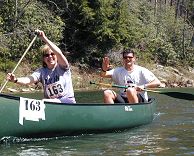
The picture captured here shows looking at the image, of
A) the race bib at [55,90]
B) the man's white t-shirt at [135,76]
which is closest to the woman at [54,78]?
the race bib at [55,90]

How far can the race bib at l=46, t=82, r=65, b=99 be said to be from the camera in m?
7.30

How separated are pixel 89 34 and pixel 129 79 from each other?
811 inches

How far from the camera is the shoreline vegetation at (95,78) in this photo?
22178 millimetres

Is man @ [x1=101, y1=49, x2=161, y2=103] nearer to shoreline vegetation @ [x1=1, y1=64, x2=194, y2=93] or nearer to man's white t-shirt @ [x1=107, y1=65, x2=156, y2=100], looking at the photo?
man's white t-shirt @ [x1=107, y1=65, x2=156, y2=100]

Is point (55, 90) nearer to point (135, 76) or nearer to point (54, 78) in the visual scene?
point (54, 78)

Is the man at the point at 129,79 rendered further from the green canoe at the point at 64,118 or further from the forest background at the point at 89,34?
the forest background at the point at 89,34

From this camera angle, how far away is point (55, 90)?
7.35 metres

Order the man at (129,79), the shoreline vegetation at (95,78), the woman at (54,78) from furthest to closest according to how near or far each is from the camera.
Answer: the shoreline vegetation at (95,78) < the man at (129,79) < the woman at (54,78)

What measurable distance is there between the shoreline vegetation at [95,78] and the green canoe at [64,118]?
13.1 m

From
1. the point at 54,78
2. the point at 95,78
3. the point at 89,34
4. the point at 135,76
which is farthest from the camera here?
the point at 89,34

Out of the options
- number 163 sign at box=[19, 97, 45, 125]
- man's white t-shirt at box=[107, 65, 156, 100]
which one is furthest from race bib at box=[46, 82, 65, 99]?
man's white t-shirt at box=[107, 65, 156, 100]

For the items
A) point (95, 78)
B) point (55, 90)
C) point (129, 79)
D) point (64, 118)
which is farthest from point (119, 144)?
point (95, 78)

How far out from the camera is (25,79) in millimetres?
7426

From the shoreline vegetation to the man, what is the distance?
12400 millimetres
